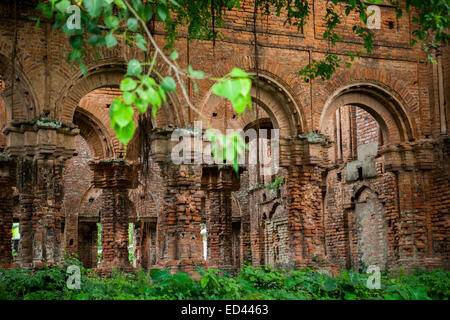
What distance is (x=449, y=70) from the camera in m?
15.8

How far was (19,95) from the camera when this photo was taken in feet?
42.2

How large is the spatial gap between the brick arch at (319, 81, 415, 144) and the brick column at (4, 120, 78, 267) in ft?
21.8

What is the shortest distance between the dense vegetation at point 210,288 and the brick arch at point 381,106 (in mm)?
4950

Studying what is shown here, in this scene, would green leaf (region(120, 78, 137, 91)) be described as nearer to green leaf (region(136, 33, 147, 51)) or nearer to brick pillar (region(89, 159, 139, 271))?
green leaf (region(136, 33, 147, 51))

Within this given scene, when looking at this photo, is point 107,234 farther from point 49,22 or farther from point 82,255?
point 82,255

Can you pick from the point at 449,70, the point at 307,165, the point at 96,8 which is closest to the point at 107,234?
the point at 307,165

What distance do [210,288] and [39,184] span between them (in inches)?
193

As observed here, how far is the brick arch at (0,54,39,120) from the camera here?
12727 millimetres

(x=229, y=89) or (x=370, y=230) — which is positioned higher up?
(x=229, y=89)

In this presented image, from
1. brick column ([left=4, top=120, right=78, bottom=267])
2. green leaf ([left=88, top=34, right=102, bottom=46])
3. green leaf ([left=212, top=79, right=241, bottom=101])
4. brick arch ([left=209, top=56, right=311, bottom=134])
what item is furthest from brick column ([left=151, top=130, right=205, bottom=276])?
green leaf ([left=212, top=79, right=241, bottom=101])

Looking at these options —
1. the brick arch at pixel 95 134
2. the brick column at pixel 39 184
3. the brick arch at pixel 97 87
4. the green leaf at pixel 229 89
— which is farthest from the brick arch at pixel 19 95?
the green leaf at pixel 229 89

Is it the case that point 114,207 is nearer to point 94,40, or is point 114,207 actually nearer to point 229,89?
point 94,40

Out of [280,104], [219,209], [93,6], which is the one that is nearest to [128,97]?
[93,6]

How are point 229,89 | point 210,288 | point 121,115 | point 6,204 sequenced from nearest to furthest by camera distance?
point 229,89 < point 121,115 < point 210,288 < point 6,204
